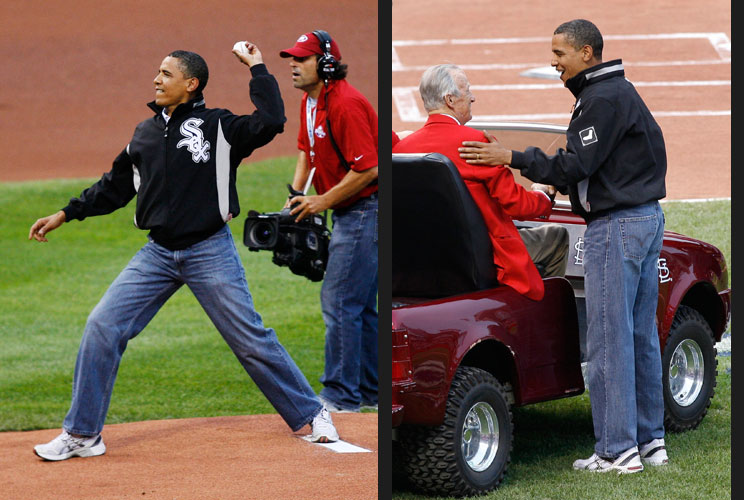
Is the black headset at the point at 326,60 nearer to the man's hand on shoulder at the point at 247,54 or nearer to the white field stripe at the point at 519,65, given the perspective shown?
the man's hand on shoulder at the point at 247,54

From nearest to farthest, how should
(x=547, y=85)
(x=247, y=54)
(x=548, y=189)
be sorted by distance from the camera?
(x=247, y=54) → (x=548, y=189) → (x=547, y=85)

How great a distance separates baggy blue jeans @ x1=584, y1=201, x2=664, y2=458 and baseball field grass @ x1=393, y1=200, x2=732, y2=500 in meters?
0.19

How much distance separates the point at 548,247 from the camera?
5531 mm

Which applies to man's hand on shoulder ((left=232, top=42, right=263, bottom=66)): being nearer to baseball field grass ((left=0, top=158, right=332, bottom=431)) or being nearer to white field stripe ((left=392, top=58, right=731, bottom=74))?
baseball field grass ((left=0, top=158, right=332, bottom=431))

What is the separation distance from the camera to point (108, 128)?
17.7 metres

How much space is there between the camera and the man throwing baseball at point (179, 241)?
5.23m

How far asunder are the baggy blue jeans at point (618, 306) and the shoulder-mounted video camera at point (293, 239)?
162 centimetres

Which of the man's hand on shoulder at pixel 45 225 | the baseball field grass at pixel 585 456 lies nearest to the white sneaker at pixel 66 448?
the man's hand on shoulder at pixel 45 225

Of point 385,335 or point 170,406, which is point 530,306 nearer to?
point 385,335

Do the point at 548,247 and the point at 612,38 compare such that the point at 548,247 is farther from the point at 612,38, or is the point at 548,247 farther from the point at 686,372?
the point at 612,38

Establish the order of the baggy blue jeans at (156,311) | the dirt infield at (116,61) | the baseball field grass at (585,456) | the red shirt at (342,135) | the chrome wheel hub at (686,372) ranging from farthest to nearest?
1. the dirt infield at (116,61)
2. the red shirt at (342,135)
3. the chrome wheel hub at (686,372)
4. the baggy blue jeans at (156,311)
5. the baseball field grass at (585,456)

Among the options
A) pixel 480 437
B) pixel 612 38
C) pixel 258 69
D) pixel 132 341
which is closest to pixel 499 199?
pixel 480 437

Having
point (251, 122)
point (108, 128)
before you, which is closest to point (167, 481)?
point (251, 122)

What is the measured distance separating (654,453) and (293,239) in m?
2.07
